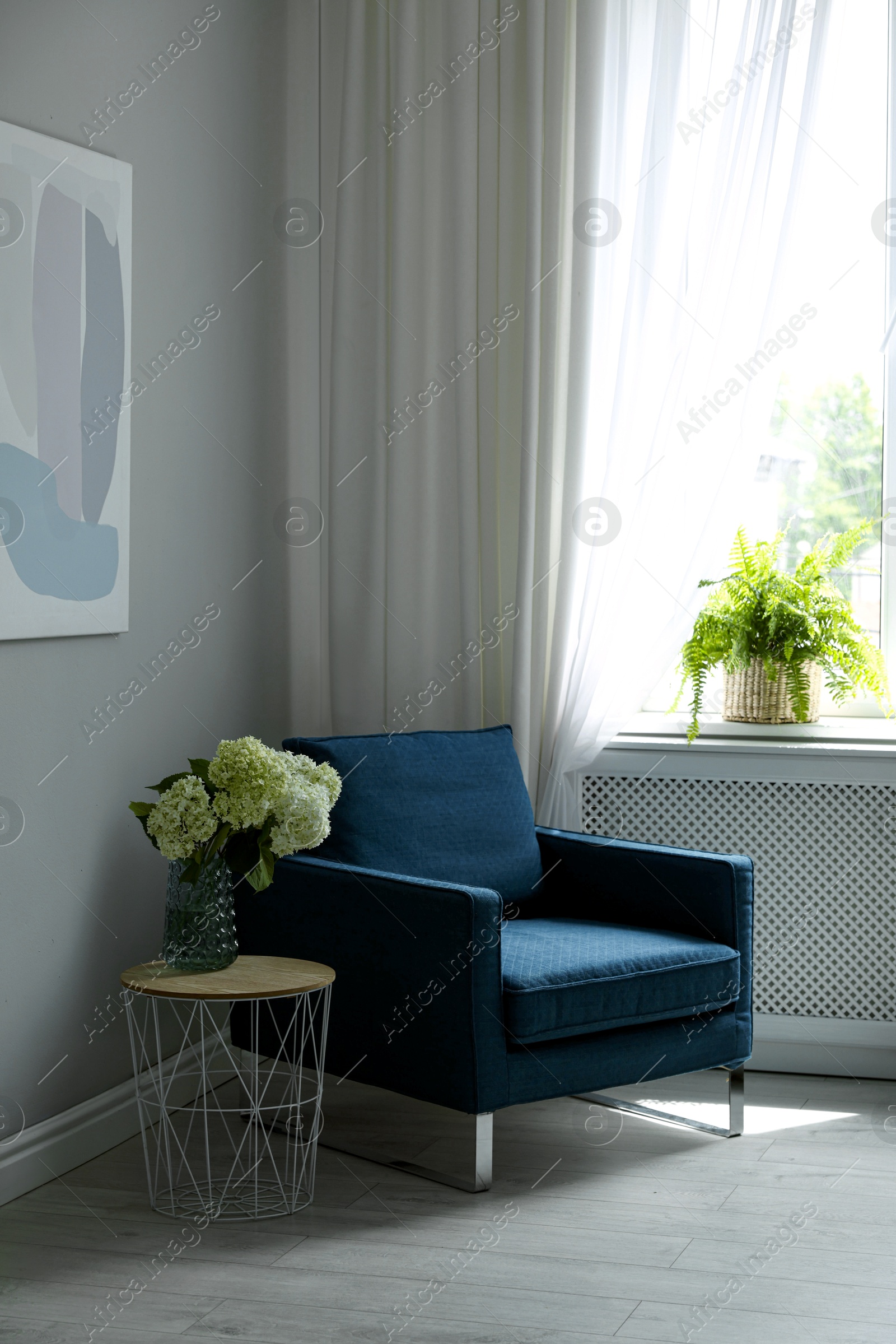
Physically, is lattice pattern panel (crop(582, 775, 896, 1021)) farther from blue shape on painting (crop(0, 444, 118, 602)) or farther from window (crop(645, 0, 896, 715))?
blue shape on painting (crop(0, 444, 118, 602))

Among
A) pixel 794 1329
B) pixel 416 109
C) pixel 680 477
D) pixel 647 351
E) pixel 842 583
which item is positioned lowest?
pixel 794 1329

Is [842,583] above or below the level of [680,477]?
below

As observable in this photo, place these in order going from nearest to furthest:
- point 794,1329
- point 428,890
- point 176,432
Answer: point 794,1329 < point 428,890 < point 176,432

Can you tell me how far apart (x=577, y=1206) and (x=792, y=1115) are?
0.75 meters

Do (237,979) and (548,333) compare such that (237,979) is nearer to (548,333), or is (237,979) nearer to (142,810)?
(142,810)

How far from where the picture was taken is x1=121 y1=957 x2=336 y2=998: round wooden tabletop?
8.23 ft

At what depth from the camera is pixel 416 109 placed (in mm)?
3557

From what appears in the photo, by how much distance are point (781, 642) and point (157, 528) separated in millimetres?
1577

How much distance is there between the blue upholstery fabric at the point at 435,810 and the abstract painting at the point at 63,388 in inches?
24.5

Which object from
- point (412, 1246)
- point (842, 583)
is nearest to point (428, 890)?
point (412, 1246)

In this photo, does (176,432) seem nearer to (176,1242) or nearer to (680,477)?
(680,477)

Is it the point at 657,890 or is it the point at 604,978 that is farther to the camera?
the point at 657,890

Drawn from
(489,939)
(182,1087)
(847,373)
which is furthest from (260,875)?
(847,373)

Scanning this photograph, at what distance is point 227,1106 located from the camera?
3.24m
